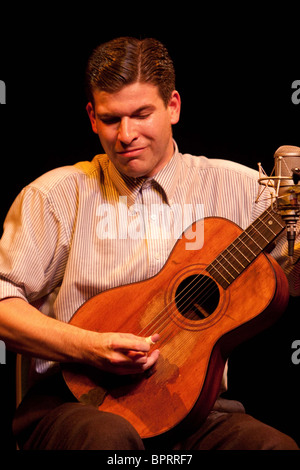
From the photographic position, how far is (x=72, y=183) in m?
2.26

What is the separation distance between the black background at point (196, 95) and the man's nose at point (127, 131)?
31.8 inches

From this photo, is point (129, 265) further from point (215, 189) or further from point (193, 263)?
point (215, 189)

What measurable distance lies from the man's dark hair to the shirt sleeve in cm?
49

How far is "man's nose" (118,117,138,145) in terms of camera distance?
205 cm

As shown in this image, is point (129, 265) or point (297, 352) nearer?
point (129, 265)

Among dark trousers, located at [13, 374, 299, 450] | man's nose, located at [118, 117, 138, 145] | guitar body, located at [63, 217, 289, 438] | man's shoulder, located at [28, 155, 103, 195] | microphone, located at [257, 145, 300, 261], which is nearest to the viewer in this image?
microphone, located at [257, 145, 300, 261]

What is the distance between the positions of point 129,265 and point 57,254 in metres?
0.30

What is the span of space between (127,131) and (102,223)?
Result: 1.27ft

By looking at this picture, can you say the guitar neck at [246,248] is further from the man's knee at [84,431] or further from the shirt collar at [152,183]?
the man's knee at [84,431]

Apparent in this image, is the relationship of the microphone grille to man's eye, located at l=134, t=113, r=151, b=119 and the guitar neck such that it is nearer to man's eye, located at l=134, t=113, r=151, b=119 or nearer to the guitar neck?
the guitar neck

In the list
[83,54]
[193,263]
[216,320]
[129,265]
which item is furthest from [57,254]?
[83,54]

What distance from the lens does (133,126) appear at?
2082mm

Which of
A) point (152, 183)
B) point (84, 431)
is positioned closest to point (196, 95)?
point (152, 183)

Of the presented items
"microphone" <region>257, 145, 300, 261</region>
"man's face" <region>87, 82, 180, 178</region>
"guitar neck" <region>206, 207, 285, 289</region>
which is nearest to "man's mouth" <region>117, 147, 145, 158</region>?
"man's face" <region>87, 82, 180, 178</region>
